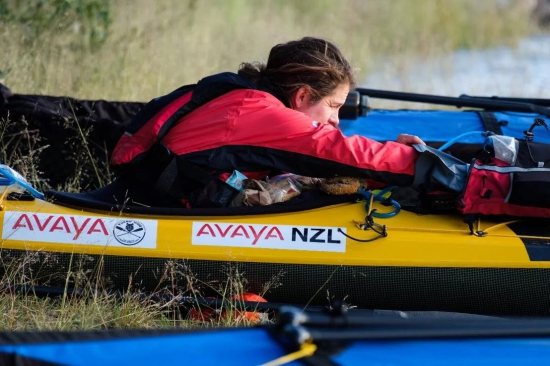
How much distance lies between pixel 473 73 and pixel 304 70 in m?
7.62

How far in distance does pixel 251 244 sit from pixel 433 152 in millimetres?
834

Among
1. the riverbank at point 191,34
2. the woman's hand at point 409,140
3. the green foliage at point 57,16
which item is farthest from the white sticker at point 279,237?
the green foliage at point 57,16

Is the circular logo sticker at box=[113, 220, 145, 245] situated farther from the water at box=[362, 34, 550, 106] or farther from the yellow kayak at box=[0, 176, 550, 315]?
the water at box=[362, 34, 550, 106]

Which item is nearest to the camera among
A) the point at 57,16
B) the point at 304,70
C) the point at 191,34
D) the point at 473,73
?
the point at 304,70

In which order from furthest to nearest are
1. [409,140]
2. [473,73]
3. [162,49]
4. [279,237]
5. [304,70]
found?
[473,73]
[162,49]
[304,70]
[409,140]
[279,237]

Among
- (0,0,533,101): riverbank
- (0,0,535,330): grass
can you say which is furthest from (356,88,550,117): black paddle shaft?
(0,0,533,101): riverbank

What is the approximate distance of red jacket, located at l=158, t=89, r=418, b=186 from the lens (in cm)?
394

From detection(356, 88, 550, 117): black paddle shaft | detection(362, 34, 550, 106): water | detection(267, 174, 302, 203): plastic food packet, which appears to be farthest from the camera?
detection(362, 34, 550, 106): water

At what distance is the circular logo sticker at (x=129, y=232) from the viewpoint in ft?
13.1

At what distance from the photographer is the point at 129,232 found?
13.2 feet

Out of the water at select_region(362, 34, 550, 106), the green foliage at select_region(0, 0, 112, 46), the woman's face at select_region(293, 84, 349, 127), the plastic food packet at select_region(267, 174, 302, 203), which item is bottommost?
the plastic food packet at select_region(267, 174, 302, 203)

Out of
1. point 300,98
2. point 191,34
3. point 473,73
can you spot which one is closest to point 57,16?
point 191,34

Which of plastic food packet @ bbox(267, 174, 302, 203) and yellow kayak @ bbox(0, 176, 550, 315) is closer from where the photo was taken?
yellow kayak @ bbox(0, 176, 550, 315)

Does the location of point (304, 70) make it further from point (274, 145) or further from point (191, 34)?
point (191, 34)
